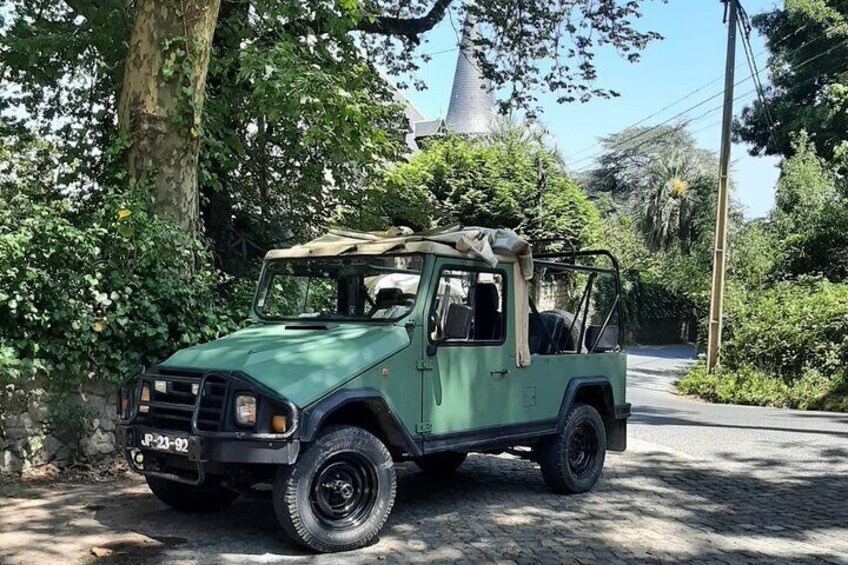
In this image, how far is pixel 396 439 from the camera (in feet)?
18.4

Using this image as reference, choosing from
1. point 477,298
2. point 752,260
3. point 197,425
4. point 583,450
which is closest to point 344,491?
point 197,425

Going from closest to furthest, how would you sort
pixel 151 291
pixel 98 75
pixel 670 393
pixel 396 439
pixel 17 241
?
pixel 396 439, pixel 17 241, pixel 151 291, pixel 98 75, pixel 670 393

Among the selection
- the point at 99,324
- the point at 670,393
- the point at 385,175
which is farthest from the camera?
the point at 670,393

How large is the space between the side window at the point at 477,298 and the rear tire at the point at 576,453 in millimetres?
1272

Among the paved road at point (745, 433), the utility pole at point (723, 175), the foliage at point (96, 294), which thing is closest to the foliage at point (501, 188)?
the utility pole at point (723, 175)

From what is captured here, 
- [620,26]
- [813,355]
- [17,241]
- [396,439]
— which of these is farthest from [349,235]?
[813,355]

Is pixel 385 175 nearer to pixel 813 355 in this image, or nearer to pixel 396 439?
pixel 396 439

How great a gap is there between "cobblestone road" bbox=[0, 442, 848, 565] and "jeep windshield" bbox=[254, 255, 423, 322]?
5.28 ft

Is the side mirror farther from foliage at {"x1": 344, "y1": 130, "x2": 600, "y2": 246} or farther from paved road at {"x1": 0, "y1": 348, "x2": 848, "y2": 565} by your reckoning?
foliage at {"x1": 344, "y1": 130, "x2": 600, "y2": 246}

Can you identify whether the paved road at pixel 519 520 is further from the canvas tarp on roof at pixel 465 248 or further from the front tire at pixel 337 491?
the canvas tarp on roof at pixel 465 248

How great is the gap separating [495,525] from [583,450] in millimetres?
1773

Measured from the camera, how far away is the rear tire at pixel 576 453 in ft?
23.3

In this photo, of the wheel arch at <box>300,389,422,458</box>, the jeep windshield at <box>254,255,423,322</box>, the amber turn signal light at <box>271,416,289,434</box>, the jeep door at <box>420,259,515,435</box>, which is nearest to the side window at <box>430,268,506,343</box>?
the jeep door at <box>420,259,515,435</box>

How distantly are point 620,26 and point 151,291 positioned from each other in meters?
9.99
